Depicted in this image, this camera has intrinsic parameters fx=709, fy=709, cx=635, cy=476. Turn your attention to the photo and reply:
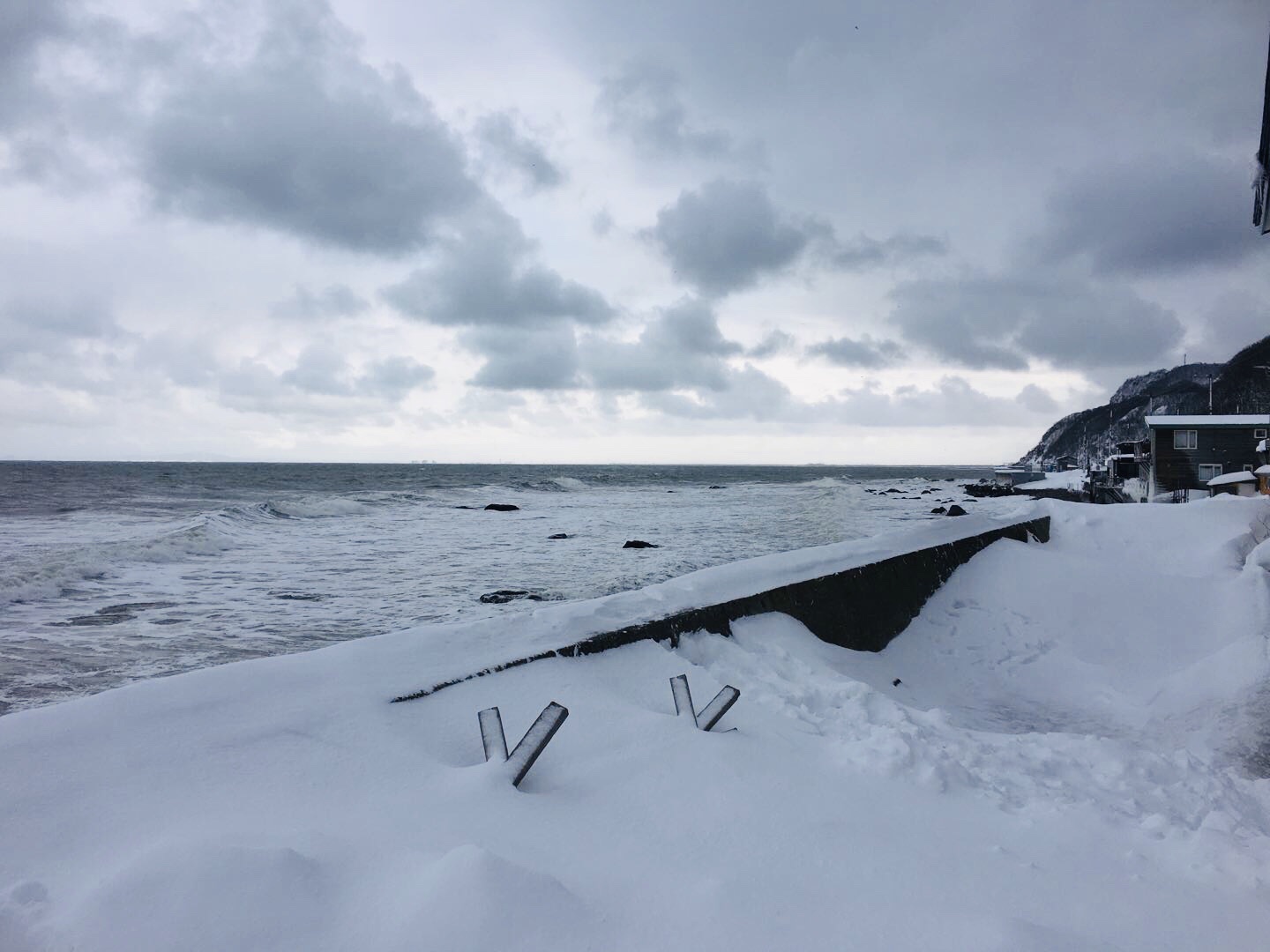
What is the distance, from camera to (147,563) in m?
14.9

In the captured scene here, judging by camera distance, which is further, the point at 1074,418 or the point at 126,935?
the point at 1074,418

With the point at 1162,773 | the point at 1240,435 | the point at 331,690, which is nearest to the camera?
the point at 331,690

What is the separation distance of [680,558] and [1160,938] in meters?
13.9

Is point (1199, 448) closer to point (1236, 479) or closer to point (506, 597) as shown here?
point (1236, 479)

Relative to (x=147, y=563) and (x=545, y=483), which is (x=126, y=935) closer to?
(x=147, y=563)

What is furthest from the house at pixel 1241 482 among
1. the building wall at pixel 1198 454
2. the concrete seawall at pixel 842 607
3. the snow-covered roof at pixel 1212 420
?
the concrete seawall at pixel 842 607

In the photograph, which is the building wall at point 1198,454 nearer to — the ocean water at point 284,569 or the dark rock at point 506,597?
the ocean water at point 284,569

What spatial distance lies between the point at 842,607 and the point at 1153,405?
483ft

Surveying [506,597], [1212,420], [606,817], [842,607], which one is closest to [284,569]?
[506,597]

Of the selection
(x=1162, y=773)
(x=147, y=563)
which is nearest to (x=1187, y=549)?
(x=1162, y=773)

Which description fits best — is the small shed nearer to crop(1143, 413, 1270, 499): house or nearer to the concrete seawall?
crop(1143, 413, 1270, 499): house

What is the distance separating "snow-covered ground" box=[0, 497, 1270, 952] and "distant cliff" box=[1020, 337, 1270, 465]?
58.4 meters

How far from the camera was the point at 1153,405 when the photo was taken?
4902 inches

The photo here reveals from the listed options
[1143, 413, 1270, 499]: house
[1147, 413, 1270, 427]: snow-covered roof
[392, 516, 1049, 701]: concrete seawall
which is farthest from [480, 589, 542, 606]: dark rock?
[1147, 413, 1270, 427]: snow-covered roof
